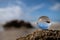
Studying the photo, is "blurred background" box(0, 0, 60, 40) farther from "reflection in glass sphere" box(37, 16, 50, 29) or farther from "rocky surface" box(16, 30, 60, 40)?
"rocky surface" box(16, 30, 60, 40)

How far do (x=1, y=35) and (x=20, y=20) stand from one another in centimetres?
37

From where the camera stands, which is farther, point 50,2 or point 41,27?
point 50,2

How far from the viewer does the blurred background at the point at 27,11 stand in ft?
8.14

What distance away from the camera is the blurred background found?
248 centimetres

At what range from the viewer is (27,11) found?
8.30 ft

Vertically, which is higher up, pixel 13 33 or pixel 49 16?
pixel 49 16

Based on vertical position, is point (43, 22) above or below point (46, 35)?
above

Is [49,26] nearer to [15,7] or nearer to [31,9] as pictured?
[31,9]

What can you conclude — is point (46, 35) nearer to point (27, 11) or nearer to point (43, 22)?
point (43, 22)

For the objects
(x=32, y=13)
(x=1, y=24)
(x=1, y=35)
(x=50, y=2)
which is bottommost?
(x=1, y=35)

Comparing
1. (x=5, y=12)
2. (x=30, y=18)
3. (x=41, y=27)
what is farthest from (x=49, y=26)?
(x=5, y=12)

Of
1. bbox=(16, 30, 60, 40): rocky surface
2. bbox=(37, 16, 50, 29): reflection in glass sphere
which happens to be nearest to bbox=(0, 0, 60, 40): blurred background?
bbox=(37, 16, 50, 29): reflection in glass sphere

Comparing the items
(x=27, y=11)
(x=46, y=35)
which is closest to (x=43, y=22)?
(x=46, y=35)

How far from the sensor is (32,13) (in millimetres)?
2545
